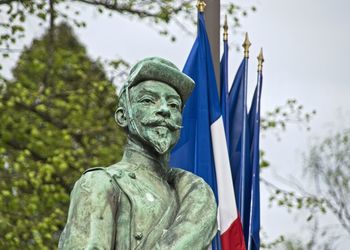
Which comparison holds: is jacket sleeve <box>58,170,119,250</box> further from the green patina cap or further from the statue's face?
the green patina cap

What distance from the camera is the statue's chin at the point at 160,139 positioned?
10.7m

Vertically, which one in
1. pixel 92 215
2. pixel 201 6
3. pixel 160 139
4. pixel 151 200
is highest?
pixel 201 6

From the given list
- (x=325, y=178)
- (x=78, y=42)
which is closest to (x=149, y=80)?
(x=78, y=42)

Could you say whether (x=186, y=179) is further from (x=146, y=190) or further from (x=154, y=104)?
(x=154, y=104)

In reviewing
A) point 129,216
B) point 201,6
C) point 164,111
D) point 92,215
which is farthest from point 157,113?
point 201,6

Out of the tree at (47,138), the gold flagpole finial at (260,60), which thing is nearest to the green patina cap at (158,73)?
the gold flagpole finial at (260,60)

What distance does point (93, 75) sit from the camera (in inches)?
992

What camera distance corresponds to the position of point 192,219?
10484 mm

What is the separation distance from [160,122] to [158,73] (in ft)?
0.96

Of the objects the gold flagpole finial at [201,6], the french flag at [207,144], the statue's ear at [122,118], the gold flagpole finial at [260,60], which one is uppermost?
the gold flagpole finial at [201,6]

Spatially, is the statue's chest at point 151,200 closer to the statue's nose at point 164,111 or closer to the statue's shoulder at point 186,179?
the statue's shoulder at point 186,179

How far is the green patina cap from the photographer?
10.8 m

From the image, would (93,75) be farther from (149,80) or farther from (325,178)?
(149,80)

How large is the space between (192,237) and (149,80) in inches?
38.1
